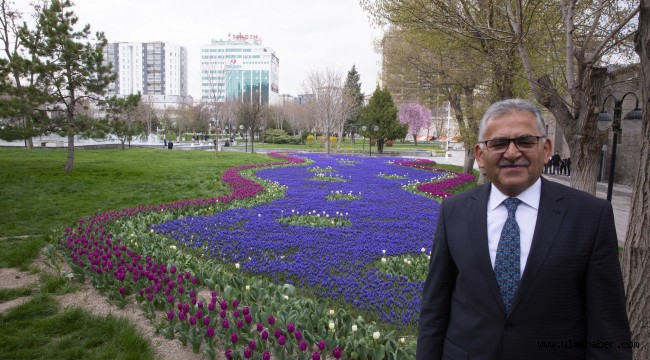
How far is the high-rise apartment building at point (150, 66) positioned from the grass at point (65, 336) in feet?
490

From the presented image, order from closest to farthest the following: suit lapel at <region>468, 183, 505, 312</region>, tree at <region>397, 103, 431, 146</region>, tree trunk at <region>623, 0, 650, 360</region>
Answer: suit lapel at <region>468, 183, 505, 312</region> → tree trunk at <region>623, 0, 650, 360</region> → tree at <region>397, 103, 431, 146</region>

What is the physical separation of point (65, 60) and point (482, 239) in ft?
52.7

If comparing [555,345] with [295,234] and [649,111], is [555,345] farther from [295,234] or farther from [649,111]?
[295,234]

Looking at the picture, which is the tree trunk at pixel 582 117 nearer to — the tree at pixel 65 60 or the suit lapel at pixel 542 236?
the suit lapel at pixel 542 236

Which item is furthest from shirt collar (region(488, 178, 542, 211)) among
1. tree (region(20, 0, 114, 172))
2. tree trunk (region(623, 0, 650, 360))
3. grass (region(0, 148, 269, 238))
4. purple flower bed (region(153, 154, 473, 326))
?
tree (region(20, 0, 114, 172))

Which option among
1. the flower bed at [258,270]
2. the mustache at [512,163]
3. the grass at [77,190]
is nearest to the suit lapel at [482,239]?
the mustache at [512,163]

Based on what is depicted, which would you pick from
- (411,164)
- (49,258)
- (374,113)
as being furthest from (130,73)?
(49,258)

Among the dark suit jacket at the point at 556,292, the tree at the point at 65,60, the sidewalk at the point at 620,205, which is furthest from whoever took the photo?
the tree at the point at 65,60

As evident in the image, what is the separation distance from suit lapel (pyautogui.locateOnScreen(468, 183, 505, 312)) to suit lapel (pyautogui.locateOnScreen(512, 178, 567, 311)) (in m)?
0.09

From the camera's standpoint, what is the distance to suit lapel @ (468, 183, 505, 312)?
5.67 feet

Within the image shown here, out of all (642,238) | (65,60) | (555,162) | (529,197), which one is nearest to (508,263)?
(529,197)

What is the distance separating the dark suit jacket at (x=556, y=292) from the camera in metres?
1.63

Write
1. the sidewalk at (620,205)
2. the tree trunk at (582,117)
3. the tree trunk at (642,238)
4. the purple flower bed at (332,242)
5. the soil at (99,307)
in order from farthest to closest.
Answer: the sidewalk at (620,205), the tree trunk at (582,117), the purple flower bed at (332,242), the soil at (99,307), the tree trunk at (642,238)

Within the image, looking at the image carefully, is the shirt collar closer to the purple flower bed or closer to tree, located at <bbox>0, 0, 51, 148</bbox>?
the purple flower bed
